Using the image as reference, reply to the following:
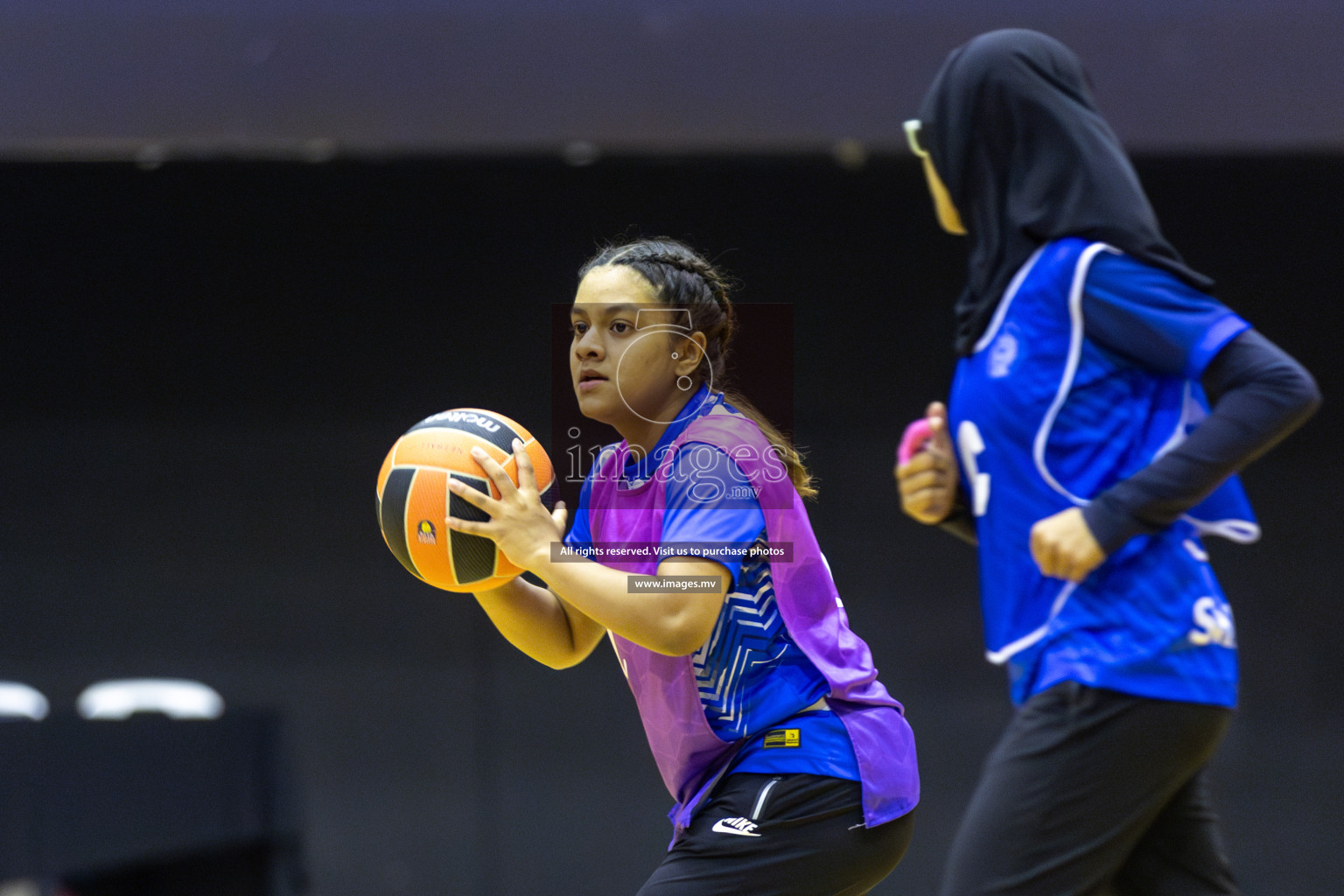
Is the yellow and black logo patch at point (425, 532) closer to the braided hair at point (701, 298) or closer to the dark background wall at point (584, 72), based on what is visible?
the braided hair at point (701, 298)

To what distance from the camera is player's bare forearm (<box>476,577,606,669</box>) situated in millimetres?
2508

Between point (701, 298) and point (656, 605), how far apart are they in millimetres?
757

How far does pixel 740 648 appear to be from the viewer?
219cm

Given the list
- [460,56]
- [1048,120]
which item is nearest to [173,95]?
[460,56]

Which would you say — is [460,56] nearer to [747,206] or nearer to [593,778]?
[747,206]

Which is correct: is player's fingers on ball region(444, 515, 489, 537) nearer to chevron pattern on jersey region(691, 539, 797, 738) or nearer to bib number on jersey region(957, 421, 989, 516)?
A: chevron pattern on jersey region(691, 539, 797, 738)

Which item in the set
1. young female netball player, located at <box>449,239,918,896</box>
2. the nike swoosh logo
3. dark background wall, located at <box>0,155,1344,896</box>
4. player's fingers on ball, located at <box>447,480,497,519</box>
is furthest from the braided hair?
dark background wall, located at <box>0,155,1344,896</box>

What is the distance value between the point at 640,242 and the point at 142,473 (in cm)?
387

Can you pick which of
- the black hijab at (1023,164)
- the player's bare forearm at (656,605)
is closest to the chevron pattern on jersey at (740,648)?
the player's bare forearm at (656,605)

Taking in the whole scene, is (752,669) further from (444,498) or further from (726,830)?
(444,498)

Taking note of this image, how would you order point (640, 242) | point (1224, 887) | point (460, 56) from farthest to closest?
point (460, 56)
point (640, 242)
point (1224, 887)

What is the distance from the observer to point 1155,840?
1.83m

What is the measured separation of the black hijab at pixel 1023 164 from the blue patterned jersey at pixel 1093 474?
51 mm

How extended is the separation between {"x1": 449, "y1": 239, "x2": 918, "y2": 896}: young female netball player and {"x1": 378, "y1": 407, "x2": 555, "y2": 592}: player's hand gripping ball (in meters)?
0.08
